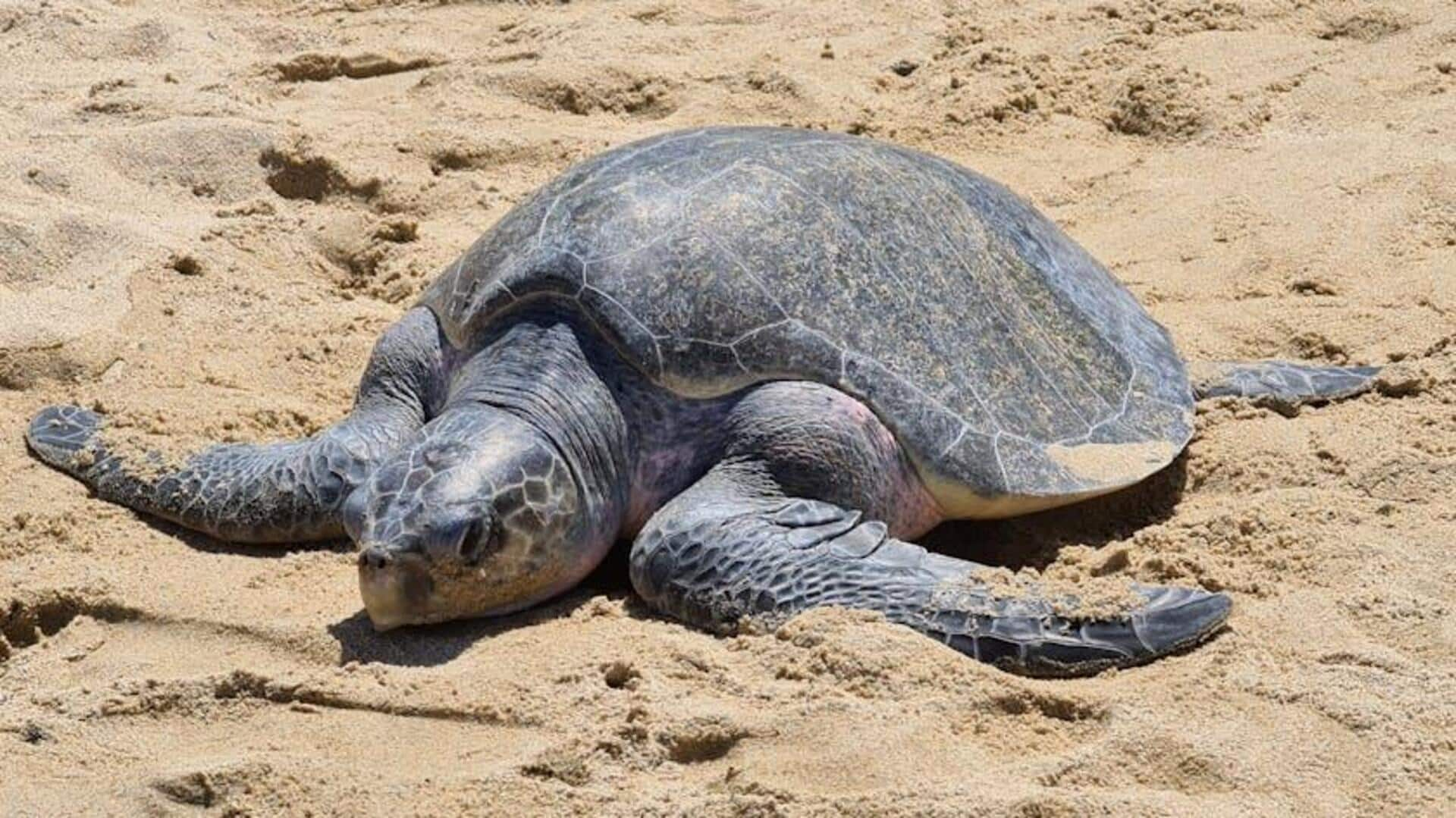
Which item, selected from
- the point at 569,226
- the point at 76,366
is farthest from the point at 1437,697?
the point at 76,366

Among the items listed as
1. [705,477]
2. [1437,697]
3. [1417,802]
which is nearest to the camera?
[1417,802]

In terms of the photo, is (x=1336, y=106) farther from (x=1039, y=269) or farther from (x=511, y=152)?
(x=511, y=152)

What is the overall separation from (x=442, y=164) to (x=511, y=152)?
0.23 meters

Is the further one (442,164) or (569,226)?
(442,164)

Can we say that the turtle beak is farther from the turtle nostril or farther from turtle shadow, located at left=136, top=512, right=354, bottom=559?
turtle shadow, located at left=136, top=512, right=354, bottom=559

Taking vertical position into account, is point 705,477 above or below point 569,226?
below

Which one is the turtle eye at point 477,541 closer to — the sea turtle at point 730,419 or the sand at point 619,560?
the sea turtle at point 730,419

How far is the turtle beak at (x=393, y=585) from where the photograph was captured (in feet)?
12.1

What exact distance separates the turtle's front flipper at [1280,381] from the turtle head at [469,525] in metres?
1.67

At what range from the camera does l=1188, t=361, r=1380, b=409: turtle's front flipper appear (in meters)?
4.62

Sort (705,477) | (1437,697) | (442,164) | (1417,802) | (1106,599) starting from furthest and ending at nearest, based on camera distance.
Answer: (442,164) < (705,477) < (1106,599) < (1437,697) < (1417,802)

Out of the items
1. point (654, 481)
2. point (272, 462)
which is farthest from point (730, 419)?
point (272, 462)

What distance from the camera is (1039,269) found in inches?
185

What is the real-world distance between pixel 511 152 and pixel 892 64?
1.49m
